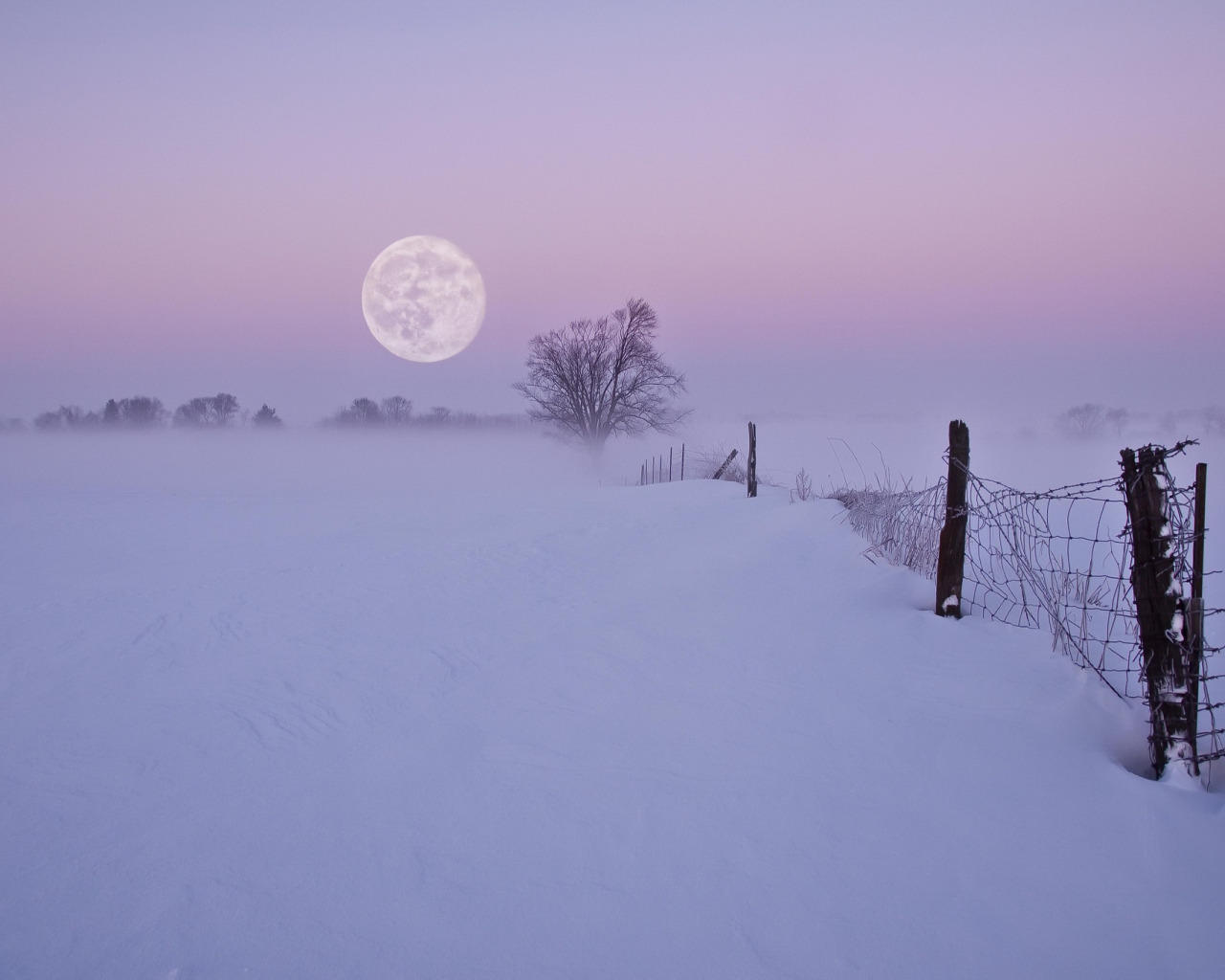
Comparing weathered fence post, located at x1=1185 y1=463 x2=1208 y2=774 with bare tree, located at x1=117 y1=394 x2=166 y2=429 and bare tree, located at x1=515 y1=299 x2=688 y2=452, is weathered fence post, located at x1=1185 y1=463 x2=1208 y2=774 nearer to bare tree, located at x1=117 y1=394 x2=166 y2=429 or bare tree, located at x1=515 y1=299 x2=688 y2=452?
bare tree, located at x1=515 y1=299 x2=688 y2=452

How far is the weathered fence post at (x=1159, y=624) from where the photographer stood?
10.5ft

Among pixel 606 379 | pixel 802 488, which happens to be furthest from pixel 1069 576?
pixel 606 379

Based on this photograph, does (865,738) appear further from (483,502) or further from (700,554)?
(483,502)

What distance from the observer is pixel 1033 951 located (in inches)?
93.5

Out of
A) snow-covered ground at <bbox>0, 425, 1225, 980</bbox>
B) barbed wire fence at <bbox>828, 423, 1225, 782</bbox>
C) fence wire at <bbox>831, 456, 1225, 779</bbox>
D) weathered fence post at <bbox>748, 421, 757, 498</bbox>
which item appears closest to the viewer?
snow-covered ground at <bbox>0, 425, 1225, 980</bbox>

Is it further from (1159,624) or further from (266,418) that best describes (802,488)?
(266,418)

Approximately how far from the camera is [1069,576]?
246 inches

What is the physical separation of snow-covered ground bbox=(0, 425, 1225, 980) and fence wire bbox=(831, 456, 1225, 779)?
326 millimetres

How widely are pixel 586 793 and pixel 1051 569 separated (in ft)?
11.8


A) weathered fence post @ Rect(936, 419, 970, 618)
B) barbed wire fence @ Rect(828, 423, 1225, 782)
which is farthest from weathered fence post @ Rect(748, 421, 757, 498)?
weathered fence post @ Rect(936, 419, 970, 618)

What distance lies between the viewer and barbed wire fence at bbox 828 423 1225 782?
3283 mm

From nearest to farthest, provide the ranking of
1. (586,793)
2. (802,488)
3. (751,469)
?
1. (586,793)
2. (802,488)
3. (751,469)

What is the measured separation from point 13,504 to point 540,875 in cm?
2010

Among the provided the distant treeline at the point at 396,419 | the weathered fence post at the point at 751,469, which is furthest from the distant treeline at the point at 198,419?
the weathered fence post at the point at 751,469
